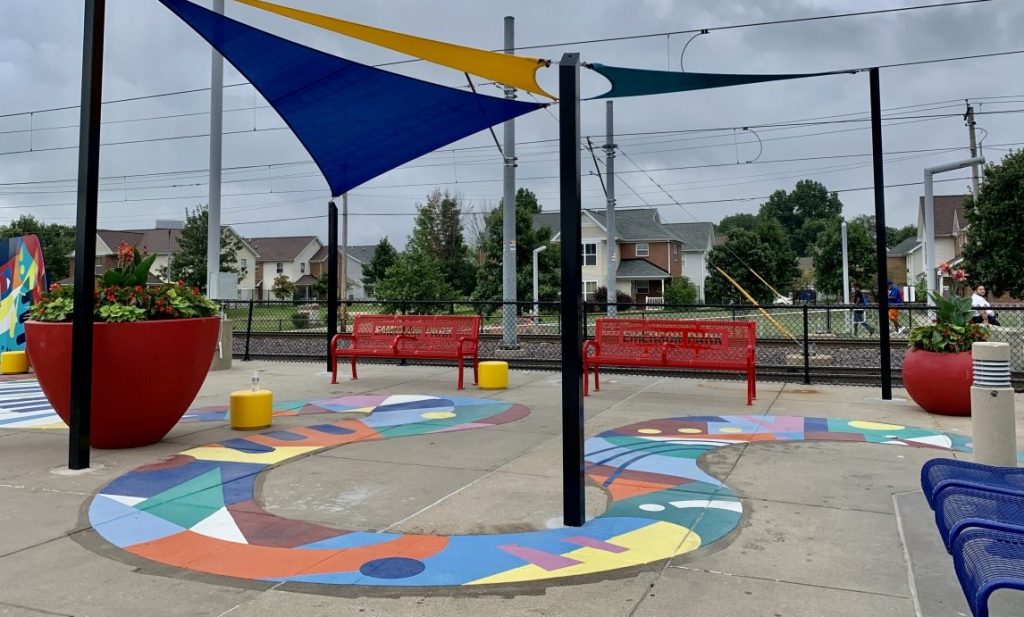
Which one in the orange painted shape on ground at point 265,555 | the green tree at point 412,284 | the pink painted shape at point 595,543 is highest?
the green tree at point 412,284

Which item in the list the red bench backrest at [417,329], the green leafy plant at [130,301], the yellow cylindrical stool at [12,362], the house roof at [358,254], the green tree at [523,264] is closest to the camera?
the green leafy plant at [130,301]

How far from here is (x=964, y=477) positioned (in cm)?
366

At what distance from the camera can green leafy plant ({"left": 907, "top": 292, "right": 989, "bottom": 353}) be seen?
8.13m

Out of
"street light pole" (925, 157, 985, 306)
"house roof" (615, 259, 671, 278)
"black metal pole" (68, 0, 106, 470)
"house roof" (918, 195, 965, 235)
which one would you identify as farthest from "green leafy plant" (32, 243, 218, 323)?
"house roof" (918, 195, 965, 235)

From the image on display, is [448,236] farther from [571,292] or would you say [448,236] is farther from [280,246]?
[571,292]

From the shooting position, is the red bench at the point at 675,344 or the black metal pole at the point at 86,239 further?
the red bench at the point at 675,344

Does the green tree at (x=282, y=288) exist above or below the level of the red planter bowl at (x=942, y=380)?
above

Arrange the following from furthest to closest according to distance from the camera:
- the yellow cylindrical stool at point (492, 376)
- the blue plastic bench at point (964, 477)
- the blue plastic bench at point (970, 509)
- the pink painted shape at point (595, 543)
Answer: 1. the yellow cylindrical stool at point (492, 376)
2. the pink painted shape at point (595, 543)
3. the blue plastic bench at point (964, 477)
4. the blue plastic bench at point (970, 509)

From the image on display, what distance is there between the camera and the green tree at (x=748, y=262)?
49.2 m

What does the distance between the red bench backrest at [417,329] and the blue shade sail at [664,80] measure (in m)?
4.98

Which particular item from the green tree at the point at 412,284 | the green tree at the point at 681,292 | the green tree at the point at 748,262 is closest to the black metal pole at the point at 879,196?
the green tree at the point at 412,284

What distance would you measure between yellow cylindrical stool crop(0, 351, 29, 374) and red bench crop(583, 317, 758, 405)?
9802 mm

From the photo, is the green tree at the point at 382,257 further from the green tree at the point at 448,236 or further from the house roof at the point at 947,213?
the house roof at the point at 947,213

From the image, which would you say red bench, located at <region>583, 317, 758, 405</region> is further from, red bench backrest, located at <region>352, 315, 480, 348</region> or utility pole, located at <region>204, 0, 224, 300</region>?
utility pole, located at <region>204, 0, 224, 300</region>
